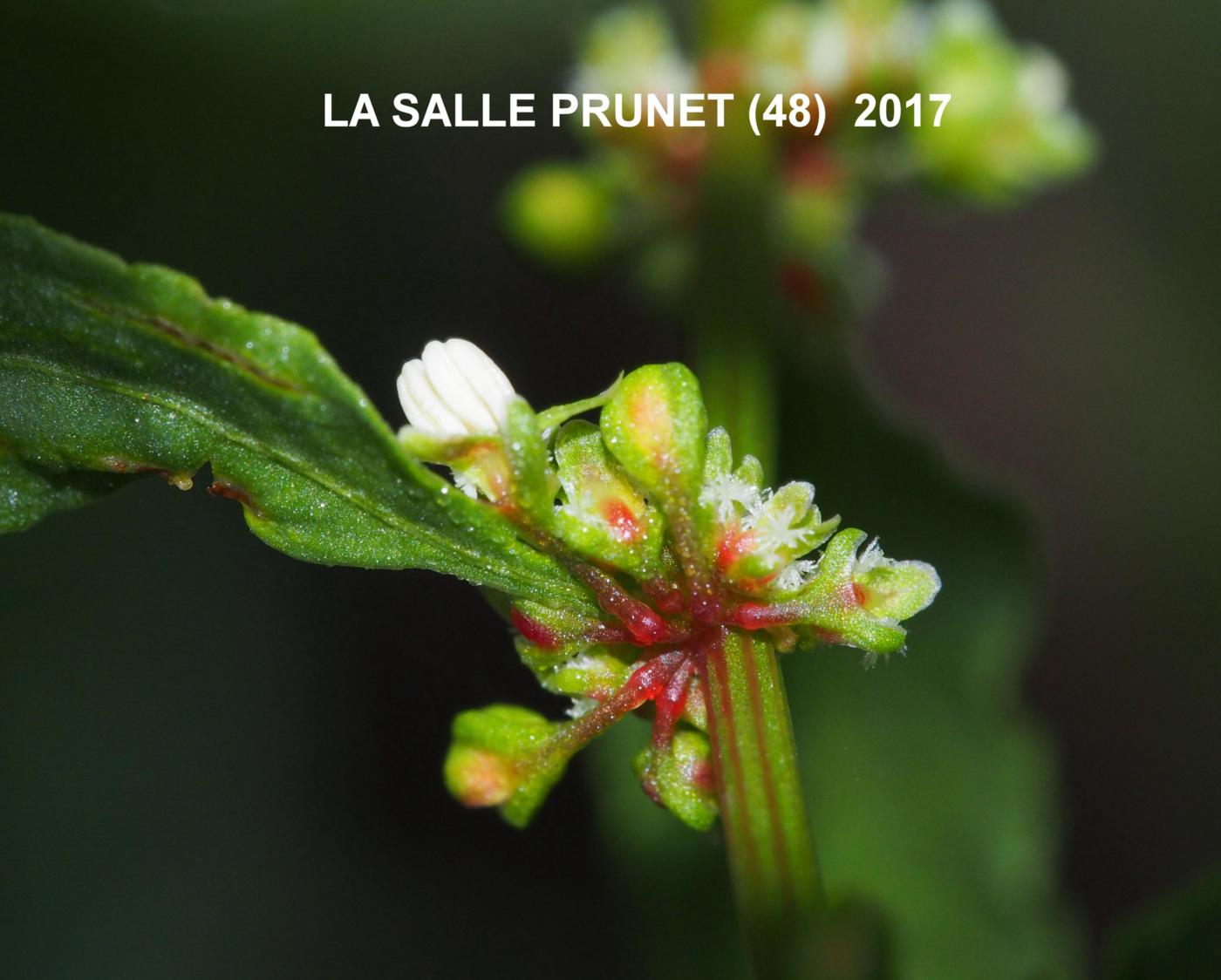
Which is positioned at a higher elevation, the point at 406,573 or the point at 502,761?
the point at 406,573

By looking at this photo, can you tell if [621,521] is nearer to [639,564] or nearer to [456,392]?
[639,564]

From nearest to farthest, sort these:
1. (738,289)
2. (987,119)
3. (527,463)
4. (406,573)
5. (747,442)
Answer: (527,463) < (747,442) < (738,289) < (987,119) < (406,573)

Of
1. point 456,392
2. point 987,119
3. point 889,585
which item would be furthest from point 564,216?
point 889,585

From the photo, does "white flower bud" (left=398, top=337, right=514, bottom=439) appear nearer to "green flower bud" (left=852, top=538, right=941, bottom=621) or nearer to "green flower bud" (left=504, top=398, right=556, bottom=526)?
"green flower bud" (left=504, top=398, right=556, bottom=526)

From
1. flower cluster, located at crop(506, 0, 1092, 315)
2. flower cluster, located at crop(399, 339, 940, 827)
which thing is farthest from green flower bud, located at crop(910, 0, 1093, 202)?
flower cluster, located at crop(399, 339, 940, 827)

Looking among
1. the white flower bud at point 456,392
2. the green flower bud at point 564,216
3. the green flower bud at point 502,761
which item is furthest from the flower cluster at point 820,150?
the green flower bud at point 502,761
